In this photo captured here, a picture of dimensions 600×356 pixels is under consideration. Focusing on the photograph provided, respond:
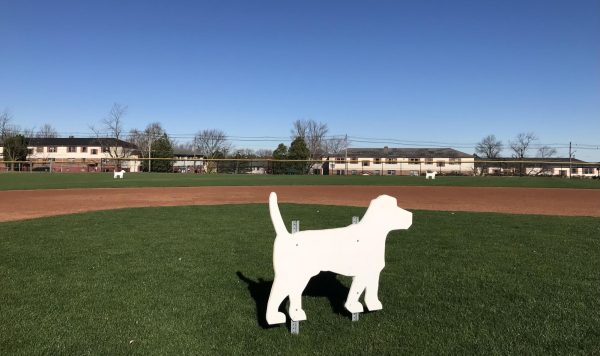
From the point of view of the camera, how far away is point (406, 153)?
96938 mm

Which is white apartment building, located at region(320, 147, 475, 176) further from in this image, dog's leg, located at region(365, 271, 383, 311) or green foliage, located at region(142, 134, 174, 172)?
dog's leg, located at region(365, 271, 383, 311)

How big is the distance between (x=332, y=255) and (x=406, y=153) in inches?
3813

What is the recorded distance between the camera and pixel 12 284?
4.85m

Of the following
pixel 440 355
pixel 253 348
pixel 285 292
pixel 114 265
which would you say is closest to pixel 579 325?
pixel 440 355

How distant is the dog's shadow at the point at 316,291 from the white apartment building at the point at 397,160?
7109 cm

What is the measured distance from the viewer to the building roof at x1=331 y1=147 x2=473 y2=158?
92.3m

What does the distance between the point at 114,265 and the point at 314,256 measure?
358 cm

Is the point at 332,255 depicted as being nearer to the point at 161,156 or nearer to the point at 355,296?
the point at 355,296

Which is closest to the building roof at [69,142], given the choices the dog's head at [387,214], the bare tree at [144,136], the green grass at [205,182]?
the bare tree at [144,136]

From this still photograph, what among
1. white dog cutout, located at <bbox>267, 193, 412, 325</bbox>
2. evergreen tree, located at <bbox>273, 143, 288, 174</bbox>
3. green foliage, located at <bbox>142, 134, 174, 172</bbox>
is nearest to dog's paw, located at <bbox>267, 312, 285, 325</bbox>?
white dog cutout, located at <bbox>267, 193, 412, 325</bbox>

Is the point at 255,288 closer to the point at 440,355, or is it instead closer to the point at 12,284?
the point at 440,355

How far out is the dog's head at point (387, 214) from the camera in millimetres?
3875

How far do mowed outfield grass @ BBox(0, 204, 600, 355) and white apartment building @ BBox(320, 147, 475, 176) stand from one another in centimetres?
6938

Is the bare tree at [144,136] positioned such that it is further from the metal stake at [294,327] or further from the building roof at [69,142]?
the metal stake at [294,327]
